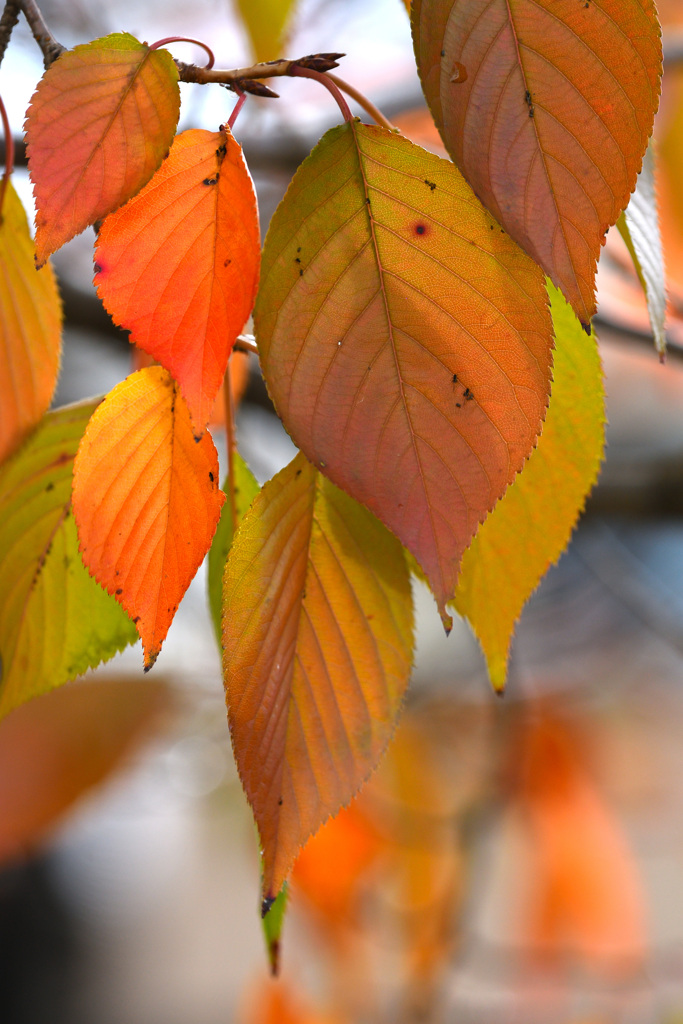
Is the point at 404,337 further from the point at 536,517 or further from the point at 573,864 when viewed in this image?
the point at 573,864

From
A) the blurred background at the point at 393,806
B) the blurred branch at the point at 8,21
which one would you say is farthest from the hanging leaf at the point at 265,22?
the blurred branch at the point at 8,21

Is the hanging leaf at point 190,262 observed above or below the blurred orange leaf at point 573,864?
above

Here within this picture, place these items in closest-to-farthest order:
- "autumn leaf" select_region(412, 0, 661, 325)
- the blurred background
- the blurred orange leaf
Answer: "autumn leaf" select_region(412, 0, 661, 325)
the blurred background
the blurred orange leaf

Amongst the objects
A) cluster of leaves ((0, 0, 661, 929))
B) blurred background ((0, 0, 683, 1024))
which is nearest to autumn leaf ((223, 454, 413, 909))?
cluster of leaves ((0, 0, 661, 929))

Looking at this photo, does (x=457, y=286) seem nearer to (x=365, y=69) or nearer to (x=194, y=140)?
(x=194, y=140)

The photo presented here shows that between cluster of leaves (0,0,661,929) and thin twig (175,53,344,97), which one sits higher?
thin twig (175,53,344,97)

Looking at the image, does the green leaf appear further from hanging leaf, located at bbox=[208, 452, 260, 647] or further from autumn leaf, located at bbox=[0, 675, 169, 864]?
autumn leaf, located at bbox=[0, 675, 169, 864]

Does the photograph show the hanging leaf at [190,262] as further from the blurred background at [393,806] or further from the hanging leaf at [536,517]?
the blurred background at [393,806]

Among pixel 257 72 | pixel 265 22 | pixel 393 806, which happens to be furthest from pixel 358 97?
pixel 393 806
